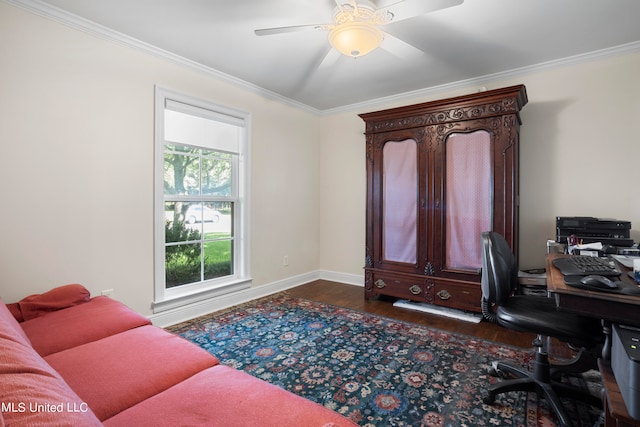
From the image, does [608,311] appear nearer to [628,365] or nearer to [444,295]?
[628,365]

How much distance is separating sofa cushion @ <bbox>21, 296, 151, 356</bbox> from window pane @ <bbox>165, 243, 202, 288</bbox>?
3.33ft

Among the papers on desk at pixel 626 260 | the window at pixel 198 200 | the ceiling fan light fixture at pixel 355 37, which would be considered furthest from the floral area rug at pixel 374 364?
the ceiling fan light fixture at pixel 355 37

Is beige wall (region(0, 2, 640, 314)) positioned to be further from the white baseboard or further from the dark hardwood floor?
the dark hardwood floor

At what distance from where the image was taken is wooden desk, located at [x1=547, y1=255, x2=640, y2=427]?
104cm

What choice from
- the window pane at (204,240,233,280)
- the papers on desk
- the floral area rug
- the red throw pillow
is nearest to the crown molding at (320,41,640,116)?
the papers on desk

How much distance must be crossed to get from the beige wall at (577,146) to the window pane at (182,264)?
3.54 metres

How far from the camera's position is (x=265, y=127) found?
151 inches

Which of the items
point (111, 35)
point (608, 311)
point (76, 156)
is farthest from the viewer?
point (111, 35)

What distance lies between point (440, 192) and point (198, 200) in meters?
2.63

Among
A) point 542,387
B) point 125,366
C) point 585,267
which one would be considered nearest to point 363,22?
point 585,267

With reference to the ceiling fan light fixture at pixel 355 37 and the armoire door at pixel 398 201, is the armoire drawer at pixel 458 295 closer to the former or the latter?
the armoire door at pixel 398 201

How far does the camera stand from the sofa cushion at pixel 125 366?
1.13 m

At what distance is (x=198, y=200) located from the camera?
319 centimetres

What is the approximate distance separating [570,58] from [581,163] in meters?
1.05
